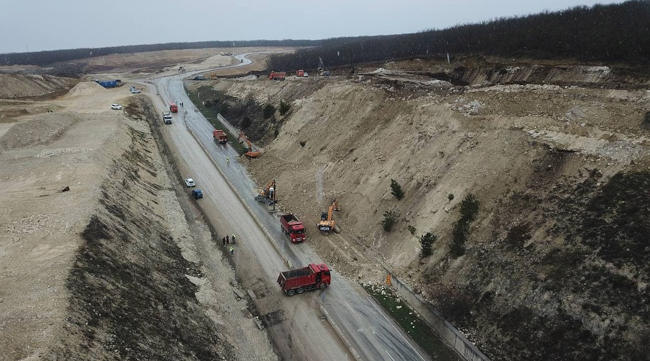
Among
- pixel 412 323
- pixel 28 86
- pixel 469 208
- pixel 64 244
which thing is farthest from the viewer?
pixel 28 86

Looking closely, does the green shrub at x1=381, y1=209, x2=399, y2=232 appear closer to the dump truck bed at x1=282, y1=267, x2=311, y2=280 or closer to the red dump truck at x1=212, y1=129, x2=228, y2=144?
the dump truck bed at x1=282, y1=267, x2=311, y2=280

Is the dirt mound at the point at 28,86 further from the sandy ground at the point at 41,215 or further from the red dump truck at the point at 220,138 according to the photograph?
the sandy ground at the point at 41,215

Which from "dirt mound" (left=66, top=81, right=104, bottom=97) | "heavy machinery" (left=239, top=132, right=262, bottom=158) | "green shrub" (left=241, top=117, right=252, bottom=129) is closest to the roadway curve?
"heavy machinery" (left=239, top=132, right=262, bottom=158)

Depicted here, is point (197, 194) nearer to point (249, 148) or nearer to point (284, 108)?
point (249, 148)

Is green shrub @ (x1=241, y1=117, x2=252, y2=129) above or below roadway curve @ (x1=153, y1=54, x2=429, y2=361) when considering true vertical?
above

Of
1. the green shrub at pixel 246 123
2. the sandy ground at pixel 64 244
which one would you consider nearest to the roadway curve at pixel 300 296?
the sandy ground at pixel 64 244

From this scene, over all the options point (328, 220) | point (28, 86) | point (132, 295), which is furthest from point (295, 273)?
point (28, 86)

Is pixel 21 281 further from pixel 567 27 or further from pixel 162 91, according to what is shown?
pixel 162 91
